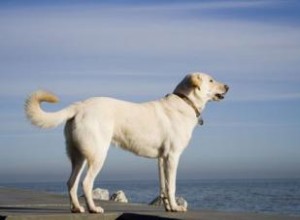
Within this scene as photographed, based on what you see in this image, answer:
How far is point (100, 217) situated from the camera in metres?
8.80

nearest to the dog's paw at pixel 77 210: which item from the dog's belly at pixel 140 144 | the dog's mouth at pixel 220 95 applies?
the dog's belly at pixel 140 144

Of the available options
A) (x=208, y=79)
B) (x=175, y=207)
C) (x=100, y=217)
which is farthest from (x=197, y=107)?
(x=100, y=217)

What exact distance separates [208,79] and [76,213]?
8.56ft

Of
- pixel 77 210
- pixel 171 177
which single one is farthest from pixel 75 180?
pixel 171 177

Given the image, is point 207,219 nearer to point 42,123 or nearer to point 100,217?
point 100,217

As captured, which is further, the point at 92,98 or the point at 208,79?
the point at 208,79

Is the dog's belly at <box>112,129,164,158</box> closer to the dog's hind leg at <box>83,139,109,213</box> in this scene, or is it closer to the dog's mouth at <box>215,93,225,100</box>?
the dog's hind leg at <box>83,139,109,213</box>

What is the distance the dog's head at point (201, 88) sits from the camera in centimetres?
981

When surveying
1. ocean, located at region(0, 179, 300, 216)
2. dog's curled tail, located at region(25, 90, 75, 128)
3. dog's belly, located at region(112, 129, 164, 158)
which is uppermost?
dog's curled tail, located at region(25, 90, 75, 128)

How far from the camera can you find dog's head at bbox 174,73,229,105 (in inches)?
386

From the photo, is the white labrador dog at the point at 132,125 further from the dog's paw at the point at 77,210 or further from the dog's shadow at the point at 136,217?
the dog's shadow at the point at 136,217

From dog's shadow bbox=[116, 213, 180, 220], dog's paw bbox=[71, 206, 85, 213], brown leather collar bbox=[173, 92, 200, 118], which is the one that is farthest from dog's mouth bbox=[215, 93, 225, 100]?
dog's paw bbox=[71, 206, 85, 213]

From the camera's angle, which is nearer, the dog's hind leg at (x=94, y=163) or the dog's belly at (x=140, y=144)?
the dog's hind leg at (x=94, y=163)

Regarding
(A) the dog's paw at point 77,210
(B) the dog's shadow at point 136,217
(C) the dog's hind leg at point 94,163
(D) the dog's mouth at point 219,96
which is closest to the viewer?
(B) the dog's shadow at point 136,217
